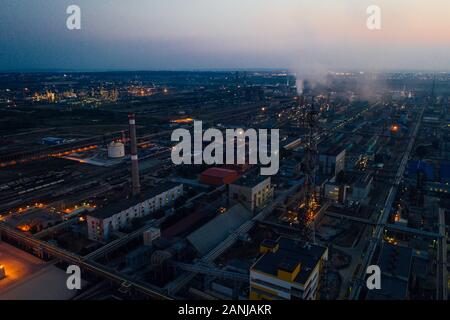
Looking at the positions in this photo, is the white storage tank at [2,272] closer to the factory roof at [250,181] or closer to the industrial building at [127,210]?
the industrial building at [127,210]

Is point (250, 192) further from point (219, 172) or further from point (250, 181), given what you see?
point (219, 172)

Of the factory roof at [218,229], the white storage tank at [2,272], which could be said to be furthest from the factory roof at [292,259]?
the white storage tank at [2,272]

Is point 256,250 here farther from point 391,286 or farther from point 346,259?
point 391,286

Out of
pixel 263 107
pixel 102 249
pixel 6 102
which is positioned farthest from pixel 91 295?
pixel 6 102

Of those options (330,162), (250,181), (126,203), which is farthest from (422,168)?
(126,203)

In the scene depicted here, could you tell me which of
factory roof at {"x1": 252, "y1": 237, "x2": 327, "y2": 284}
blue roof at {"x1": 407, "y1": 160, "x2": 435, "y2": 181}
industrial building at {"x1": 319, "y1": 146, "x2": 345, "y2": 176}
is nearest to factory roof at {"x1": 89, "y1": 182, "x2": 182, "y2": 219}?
factory roof at {"x1": 252, "y1": 237, "x2": 327, "y2": 284}
